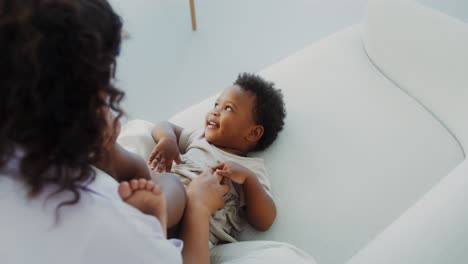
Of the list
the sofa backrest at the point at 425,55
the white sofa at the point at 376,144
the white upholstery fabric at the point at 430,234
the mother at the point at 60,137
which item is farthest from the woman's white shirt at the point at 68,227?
the sofa backrest at the point at 425,55

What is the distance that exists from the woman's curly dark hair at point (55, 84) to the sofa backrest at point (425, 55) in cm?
103

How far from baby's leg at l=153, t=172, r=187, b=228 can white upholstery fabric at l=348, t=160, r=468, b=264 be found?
1.17 feet

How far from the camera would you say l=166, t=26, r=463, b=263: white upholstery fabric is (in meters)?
1.05

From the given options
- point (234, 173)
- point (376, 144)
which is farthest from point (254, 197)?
point (376, 144)

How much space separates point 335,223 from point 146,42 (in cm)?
155

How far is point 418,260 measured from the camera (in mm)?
842

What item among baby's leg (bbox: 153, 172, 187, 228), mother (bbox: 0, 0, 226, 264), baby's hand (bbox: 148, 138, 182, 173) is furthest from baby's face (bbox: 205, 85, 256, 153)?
mother (bbox: 0, 0, 226, 264)

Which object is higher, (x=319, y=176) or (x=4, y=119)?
(x=4, y=119)

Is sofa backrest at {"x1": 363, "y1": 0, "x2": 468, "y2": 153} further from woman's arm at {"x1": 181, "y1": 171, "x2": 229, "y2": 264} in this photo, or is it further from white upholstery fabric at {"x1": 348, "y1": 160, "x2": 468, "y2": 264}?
woman's arm at {"x1": 181, "y1": 171, "x2": 229, "y2": 264}

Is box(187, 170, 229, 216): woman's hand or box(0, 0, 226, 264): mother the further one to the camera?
box(187, 170, 229, 216): woman's hand

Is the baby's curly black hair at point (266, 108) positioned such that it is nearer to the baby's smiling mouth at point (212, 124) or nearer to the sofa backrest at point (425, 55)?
the baby's smiling mouth at point (212, 124)

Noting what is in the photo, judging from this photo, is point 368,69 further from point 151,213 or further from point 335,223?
point 151,213

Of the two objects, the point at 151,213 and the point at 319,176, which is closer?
the point at 151,213

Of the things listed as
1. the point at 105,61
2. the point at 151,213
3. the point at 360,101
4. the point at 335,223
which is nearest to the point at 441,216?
the point at 335,223
